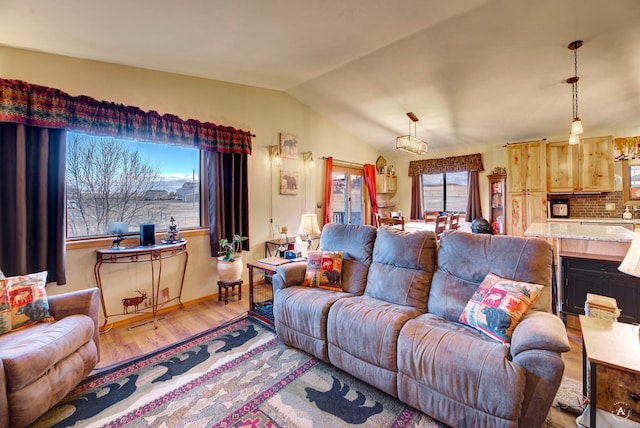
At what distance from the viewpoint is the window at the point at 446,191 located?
6.08 metres

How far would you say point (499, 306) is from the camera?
1677 mm

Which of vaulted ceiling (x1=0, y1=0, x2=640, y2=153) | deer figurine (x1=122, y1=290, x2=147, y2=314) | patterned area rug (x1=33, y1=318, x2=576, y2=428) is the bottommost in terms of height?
A: patterned area rug (x1=33, y1=318, x2=576, y2=428)

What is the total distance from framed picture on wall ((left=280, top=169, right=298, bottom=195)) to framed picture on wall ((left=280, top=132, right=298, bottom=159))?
0.87ft

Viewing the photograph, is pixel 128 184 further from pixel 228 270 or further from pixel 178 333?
pixel 178 333

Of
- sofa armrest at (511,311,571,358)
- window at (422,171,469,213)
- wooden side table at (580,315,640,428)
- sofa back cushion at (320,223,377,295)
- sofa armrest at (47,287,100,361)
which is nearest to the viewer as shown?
wooden side table at (580,315,640,428)

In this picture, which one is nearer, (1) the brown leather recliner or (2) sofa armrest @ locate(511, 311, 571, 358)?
(2) sofa armrest @ locate(511, 311, 571, 358)

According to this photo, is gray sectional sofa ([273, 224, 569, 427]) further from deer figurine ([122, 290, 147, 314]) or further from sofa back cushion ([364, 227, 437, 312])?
deer figurine ([122, 290, 147, 314])

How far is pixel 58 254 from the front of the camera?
2506 millimetres

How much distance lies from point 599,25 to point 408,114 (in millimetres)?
2401

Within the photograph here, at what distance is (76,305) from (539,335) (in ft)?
9.85

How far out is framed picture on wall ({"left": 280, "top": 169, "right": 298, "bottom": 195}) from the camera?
4.56m

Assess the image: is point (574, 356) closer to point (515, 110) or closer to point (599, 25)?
point (599, 25)

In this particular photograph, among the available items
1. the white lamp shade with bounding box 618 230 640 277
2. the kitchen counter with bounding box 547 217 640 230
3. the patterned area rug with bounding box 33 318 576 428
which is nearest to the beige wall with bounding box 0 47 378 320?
the patterned area rug with bounding box 33 318 576 428

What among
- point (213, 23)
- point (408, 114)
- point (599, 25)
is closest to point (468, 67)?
point (599, 25)
